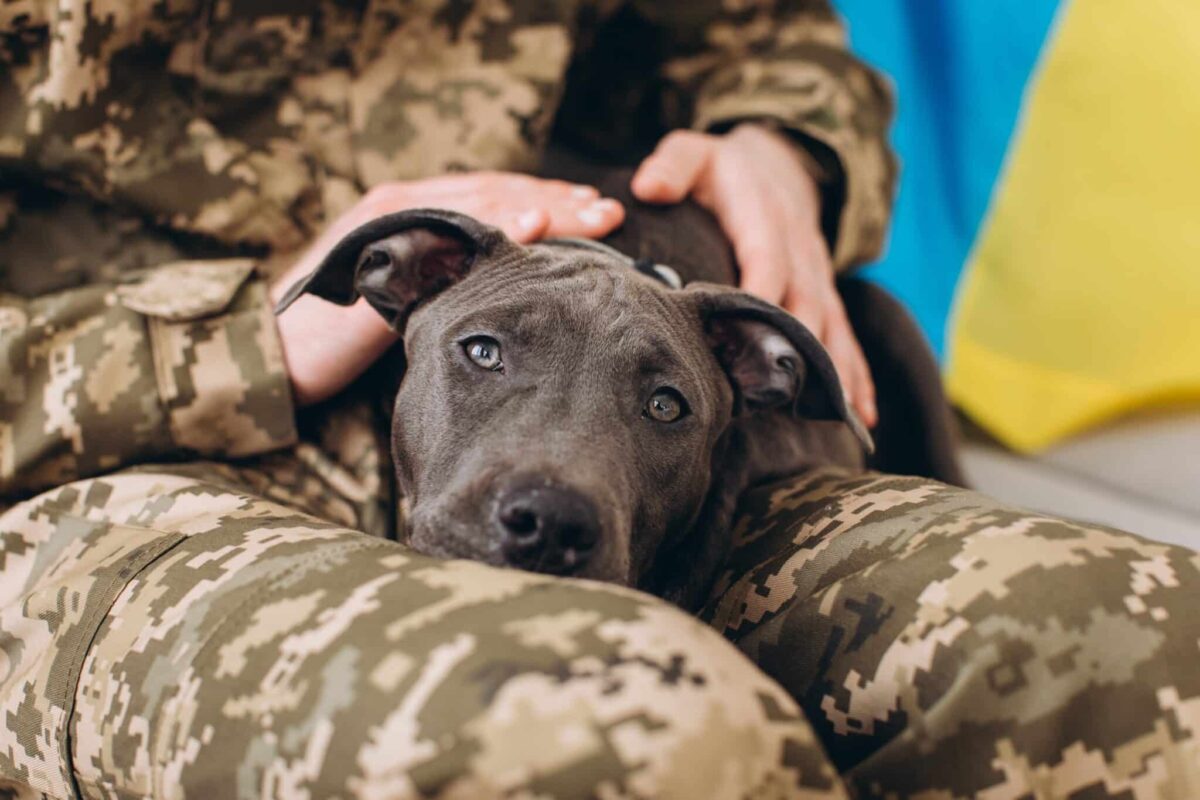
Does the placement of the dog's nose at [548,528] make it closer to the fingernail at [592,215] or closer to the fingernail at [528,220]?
the fingernail at [528,220]

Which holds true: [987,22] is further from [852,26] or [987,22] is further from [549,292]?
[549,292]

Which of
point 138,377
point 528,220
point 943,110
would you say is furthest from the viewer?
point 943,110

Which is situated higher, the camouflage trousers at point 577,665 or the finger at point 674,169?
the finger at point 674,169

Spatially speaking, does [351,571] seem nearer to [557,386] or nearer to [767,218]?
[557,386]

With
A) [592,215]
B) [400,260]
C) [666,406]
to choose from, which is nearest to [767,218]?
[592,215]

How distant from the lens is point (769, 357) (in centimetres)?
254

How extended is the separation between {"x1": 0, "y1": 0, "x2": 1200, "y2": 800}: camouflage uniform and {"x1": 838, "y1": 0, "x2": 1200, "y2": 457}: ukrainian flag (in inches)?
42.2

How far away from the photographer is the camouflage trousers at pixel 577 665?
4.36ft

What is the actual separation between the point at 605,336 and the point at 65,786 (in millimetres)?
1194

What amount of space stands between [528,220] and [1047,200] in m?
2.31

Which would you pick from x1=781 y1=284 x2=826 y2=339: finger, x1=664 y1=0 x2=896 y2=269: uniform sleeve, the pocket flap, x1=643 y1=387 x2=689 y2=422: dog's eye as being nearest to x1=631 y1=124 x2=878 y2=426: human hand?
x1=781 y1=284 x2=826 y2=339: finger

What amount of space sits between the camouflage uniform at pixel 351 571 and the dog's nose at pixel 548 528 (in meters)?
0.20

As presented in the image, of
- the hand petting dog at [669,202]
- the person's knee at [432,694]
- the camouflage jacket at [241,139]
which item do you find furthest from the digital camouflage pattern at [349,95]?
the person's knee at [432,694]

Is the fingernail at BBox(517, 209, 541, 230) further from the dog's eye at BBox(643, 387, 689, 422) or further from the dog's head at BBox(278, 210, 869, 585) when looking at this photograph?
the dog's eye at BBox(643, 387, 689, 422)
